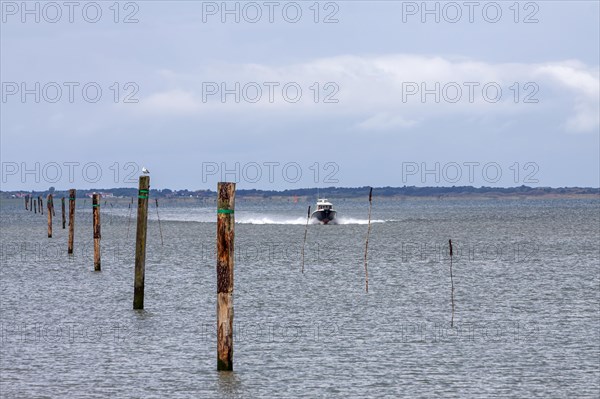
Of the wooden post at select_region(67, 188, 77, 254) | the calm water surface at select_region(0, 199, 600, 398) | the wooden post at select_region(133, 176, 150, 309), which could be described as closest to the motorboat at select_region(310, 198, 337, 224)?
the wooden post at select_region(67, 188, 77, 254)

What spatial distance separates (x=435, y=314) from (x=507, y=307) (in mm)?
3116

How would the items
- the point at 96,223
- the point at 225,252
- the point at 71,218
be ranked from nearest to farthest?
the point at 225,252, the point at 96,223, the point at 71,218

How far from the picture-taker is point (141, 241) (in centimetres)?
2820

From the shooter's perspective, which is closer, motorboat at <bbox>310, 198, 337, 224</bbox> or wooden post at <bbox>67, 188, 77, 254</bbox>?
wooden post at <bbox>67, 188, 77, 254</bbox>

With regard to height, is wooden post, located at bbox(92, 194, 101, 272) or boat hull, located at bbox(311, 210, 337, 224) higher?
boat hull, located at bbox(311, 210, 337, 224)

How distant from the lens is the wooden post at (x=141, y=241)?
92.1 feet

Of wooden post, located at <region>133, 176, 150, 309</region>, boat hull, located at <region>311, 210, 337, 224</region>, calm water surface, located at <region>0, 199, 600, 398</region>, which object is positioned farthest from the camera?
boat hull, located at <region>311, 210, 337, 224</region>

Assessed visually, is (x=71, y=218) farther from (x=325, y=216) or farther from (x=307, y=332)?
(x=325, y=216)

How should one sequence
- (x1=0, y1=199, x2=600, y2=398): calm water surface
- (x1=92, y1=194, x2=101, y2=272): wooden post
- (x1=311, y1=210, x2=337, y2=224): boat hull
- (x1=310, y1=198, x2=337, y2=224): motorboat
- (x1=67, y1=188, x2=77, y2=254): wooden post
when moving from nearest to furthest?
(x1=0, y1=199, x2=600, y2=398): calm water surface
(x1=92, y1=194, x2=101, y2=272): wooden post
(x1=67, y1=188, x2=77, y2=254): wooden post
(x1=311, y1=210, x2=337, y2=224): boat hull
(x1=310, y1=198, x2=337, y2=224): motorboat

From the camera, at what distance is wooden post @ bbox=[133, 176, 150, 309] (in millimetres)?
28061

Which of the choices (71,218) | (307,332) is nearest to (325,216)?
(71,218)

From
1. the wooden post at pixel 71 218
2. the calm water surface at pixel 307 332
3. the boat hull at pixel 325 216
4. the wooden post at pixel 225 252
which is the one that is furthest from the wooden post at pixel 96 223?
the boat hull at pixel 325 216

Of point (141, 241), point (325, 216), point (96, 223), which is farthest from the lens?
point (325, 216)

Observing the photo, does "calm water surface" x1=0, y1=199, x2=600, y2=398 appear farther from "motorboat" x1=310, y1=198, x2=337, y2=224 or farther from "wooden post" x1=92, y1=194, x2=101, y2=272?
"motorboat" x1=310, y1=198, x2=337, y2=224
